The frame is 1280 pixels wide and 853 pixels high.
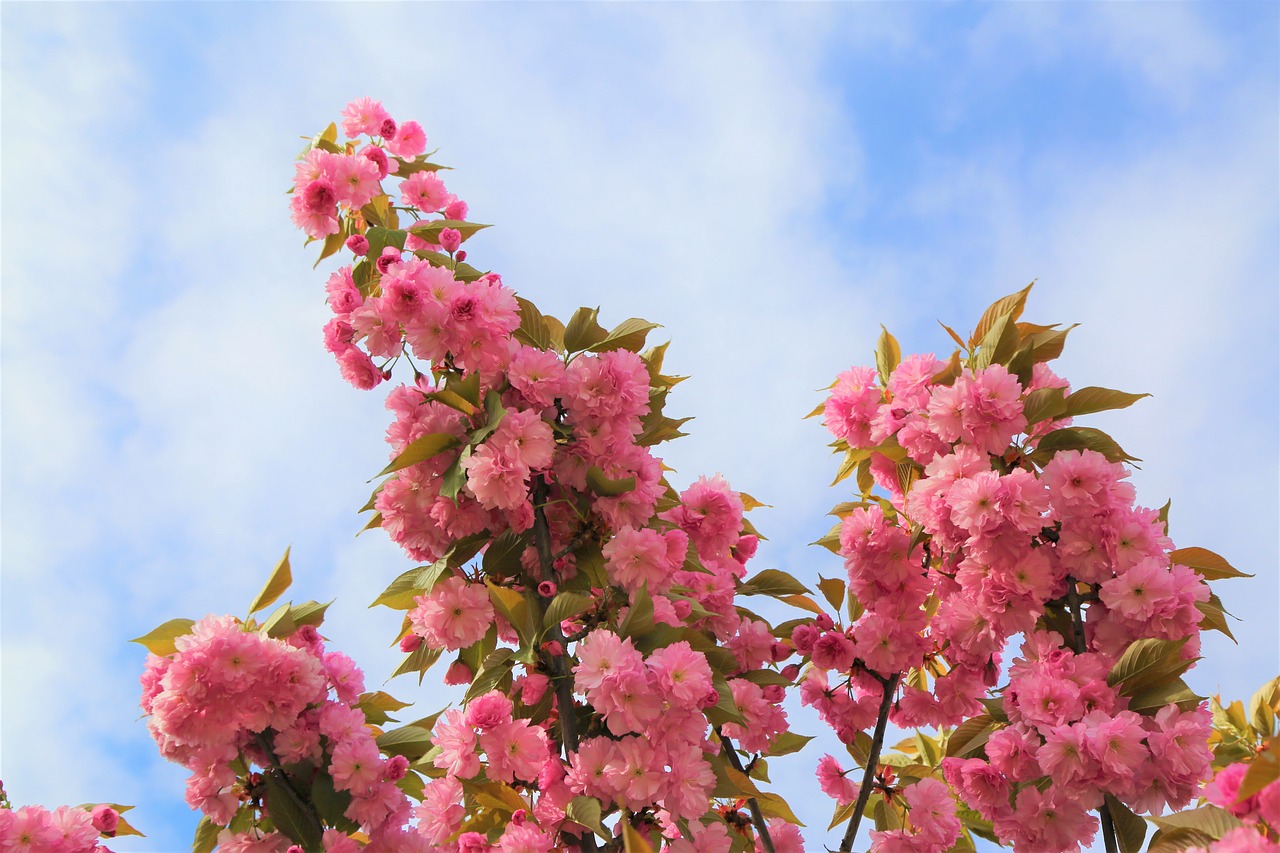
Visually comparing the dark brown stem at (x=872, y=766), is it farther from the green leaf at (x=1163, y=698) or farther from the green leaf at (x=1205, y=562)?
the green leaf at (x=1205, y=562)

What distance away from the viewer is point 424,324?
97.4 inches

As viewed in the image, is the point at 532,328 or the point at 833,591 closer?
the point at 532,328

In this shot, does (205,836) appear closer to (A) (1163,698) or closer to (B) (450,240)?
(B) (450,240)

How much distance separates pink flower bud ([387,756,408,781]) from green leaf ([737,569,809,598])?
1.13m

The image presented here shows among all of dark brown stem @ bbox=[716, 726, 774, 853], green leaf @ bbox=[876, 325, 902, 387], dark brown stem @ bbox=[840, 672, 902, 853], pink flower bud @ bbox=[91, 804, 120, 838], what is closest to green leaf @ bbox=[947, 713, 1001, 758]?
dark brown stem @ bbox=[840, 672, 902, 853]

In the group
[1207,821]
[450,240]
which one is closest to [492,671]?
[450,240]

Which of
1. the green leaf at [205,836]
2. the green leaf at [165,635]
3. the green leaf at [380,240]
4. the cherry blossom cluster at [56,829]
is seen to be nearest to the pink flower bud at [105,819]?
the cherry blossom cluster at [56,829]

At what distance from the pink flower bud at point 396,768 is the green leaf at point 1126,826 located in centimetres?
173

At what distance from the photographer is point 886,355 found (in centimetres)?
324

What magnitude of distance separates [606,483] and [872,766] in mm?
1254

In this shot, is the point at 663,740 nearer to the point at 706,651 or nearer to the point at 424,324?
the point at 706,651

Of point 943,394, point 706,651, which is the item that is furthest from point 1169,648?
point 706,651

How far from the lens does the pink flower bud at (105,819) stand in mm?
2694

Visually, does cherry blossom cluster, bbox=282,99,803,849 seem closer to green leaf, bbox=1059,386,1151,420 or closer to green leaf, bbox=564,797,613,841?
green leaf, bbox=564,797,613,841
